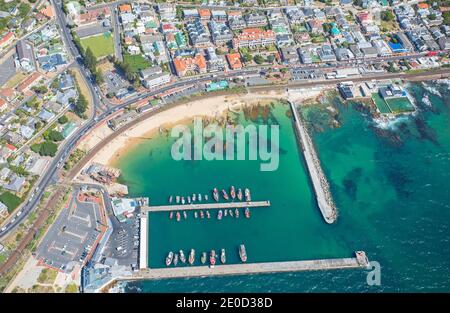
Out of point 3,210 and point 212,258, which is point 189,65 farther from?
Answer: point 3,210

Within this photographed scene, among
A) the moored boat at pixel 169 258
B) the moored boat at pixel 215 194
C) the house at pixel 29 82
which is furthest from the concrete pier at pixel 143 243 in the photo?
the house at pixel 29 82

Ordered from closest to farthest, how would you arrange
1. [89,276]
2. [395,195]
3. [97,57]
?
1. [89,276]
2. [395,195]
3. [97,57]

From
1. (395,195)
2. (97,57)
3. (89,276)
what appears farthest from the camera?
(97,57)

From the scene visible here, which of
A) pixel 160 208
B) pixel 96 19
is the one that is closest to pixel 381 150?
pixel 160 208

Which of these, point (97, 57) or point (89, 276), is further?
point (97, 57)

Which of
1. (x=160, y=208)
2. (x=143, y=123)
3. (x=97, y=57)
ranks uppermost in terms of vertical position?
(x=97, y=57)

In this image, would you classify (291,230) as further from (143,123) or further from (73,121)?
(73,121)
